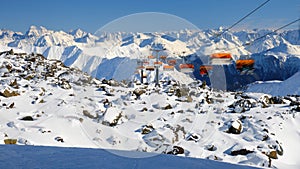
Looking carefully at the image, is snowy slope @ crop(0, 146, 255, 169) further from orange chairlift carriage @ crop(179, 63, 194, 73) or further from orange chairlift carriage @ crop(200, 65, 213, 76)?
orange chairlift carriage @ crop(179, 63, 194, 73)

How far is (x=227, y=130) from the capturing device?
13.1 meters

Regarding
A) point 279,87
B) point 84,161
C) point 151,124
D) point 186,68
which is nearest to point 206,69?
point 186,68

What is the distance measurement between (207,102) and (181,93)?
2626 millimetres

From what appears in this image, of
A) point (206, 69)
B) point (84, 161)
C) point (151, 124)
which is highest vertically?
point (206, 69)

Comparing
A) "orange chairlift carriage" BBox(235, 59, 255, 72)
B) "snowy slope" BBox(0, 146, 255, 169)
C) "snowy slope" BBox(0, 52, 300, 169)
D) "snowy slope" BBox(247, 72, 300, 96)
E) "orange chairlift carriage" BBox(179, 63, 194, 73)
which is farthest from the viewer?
"snowy slope" BBox(247, 72, 300, 96)

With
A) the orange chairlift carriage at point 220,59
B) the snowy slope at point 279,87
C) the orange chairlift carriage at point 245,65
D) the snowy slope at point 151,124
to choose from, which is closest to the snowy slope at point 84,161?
the snowy slope at point 151,124

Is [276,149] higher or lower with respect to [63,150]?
lower

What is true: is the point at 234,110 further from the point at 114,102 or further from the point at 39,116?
the point at 39,116

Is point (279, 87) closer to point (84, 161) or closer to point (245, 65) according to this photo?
point (245, 65)

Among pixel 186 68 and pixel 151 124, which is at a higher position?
pixel 186 68

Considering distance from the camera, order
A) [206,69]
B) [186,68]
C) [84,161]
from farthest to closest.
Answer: [186,68], [206,69], [84,161]

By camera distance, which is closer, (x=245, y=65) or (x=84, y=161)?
(x=84, y=161)

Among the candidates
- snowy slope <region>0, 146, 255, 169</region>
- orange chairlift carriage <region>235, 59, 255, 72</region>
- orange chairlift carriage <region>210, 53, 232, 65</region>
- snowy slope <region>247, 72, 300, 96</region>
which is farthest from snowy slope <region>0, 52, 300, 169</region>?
snowy slope <region>247, 72, 300, 96</region>

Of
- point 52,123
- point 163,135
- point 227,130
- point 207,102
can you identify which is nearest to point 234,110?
point 207,102
